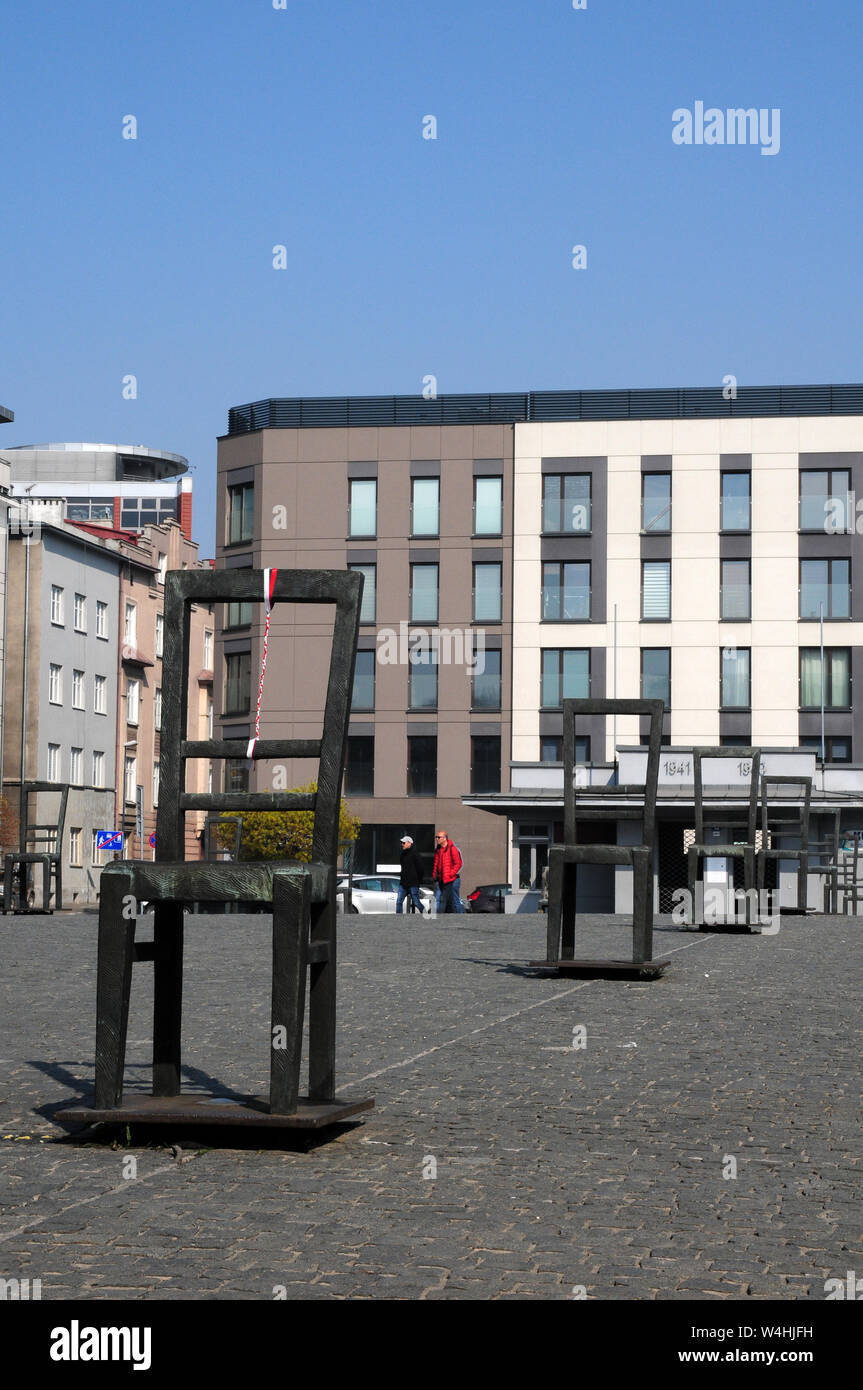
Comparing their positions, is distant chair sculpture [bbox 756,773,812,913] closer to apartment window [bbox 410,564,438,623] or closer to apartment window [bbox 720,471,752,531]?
apartment window [bbox 720,471,752,531]

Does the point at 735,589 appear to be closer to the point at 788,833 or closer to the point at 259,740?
the point at 788,833

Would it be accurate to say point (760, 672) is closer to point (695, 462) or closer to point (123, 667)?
point (695, 462)

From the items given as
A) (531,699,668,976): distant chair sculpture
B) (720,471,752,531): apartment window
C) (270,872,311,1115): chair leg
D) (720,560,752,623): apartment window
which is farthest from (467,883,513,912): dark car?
(270,872,311,1115): chair leg

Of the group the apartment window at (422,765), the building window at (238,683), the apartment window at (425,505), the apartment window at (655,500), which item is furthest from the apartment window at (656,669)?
the building window at (238,683)

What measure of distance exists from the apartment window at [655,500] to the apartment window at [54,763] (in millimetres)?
25615

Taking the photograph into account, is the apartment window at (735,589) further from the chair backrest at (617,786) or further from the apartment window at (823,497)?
the chair backrest at (617,786)

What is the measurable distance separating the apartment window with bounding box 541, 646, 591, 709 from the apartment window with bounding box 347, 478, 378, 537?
900 centimetres

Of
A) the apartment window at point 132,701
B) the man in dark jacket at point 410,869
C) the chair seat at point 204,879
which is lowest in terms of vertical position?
the man in dark jacket at point 410,869

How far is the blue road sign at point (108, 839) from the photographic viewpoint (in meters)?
58.0

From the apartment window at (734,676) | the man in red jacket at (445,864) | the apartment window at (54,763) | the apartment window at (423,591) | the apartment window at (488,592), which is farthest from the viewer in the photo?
the apartment window at (423,591)

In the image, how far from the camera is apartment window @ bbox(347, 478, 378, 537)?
259ft
